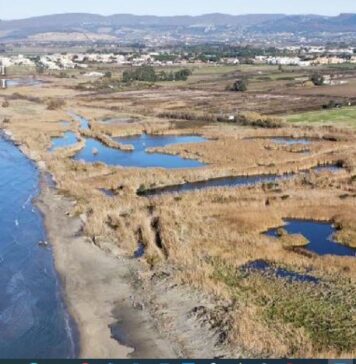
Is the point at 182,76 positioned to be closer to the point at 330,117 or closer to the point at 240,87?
the point at 240,87

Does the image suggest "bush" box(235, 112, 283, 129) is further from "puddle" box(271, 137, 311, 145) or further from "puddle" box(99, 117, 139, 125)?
"puddle" box(99, 117, 139, 125)

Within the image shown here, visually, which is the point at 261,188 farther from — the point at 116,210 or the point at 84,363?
the point at 84,363

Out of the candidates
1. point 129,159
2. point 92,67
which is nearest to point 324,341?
point 129,159

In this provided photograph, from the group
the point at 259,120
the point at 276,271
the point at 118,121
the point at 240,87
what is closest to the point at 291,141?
the point at 259,120

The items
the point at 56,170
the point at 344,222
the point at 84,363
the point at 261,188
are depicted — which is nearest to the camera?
the point at 84,363

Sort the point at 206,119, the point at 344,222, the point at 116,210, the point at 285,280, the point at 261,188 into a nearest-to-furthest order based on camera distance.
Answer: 1. the point at 285,280
2. the point at 344,222
3. the point at 116,210
4. the point at 261,188
5. the point at 206,119

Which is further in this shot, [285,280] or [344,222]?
[344,222]
